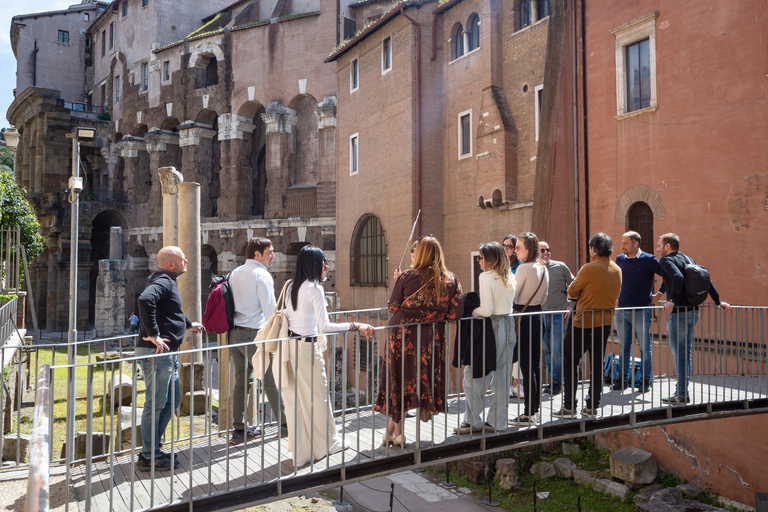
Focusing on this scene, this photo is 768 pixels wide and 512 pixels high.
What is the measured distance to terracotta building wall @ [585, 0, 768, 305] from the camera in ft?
33.8

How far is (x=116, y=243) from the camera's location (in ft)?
107

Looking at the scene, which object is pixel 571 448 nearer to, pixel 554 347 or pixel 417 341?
pixel 554 347

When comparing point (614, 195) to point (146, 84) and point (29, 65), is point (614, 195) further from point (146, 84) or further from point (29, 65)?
point (29, 65)

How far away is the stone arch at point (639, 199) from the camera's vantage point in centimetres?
1182

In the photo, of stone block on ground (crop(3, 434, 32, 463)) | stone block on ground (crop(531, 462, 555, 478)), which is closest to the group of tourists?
stone block on ground (crop(3, 434, 32, 463))

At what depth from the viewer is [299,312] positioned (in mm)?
5102

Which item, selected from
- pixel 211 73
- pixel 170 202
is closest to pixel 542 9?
pixel 170 202

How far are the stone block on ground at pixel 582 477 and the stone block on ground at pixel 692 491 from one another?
169 cm

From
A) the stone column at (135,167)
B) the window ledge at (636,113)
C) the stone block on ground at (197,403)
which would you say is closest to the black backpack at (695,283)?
the window ledge at (636,113)

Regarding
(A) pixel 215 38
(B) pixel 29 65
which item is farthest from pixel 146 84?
(B) pixel 29 65

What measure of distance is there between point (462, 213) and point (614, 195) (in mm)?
5616

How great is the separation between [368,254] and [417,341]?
15617mm

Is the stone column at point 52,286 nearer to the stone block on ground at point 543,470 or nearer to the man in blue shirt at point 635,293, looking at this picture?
the stone block on ground at point 543,470

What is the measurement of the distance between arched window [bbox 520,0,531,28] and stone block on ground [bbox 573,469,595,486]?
10.8 meters
